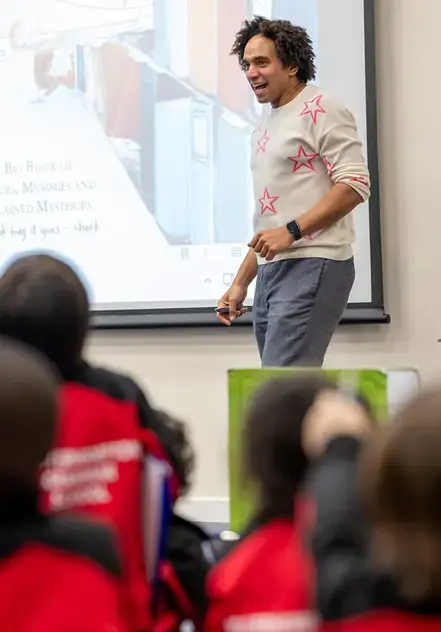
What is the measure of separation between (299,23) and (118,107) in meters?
0.74

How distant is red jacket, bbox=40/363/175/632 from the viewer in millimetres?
1025

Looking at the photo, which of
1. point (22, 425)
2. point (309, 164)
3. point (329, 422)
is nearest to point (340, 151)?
point (309, 164)

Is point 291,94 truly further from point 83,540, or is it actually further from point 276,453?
point 83,540

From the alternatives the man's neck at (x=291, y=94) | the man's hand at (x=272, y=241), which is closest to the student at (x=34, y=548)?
the man's hand at (x=272, y=241)

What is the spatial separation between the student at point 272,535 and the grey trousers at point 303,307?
51.6 inches

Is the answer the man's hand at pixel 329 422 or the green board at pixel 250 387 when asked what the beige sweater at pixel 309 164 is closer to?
the green board at pixel 250 387

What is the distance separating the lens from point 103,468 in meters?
1.05

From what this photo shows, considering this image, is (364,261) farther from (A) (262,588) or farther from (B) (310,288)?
(A) (262,588)

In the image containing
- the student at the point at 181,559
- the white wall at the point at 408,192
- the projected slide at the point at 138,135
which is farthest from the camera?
the projected slide at the point at 138,135

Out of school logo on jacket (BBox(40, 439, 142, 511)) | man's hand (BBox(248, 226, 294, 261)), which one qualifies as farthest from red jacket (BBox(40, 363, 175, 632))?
man's hand (BBox(248, 226, 294, 261))

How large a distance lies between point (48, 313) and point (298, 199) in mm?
1362

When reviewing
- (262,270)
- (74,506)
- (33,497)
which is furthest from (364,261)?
(33,497)

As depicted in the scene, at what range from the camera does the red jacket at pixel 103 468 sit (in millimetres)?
1025

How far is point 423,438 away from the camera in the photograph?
628 millimetres
